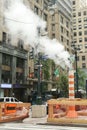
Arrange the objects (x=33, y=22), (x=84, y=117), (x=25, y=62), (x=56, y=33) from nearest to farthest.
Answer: (x=84, y=117), (x=33, y=22), (x=25, y=62), (x=56, y=33)

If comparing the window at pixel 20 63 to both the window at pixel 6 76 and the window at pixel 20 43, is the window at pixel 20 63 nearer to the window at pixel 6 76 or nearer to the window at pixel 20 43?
the window at pixel 20 43

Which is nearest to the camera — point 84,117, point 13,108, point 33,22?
point 84,117

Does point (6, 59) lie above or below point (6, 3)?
below

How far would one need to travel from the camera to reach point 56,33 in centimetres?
7431

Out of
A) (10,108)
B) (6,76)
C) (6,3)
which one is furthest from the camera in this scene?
(6,76)

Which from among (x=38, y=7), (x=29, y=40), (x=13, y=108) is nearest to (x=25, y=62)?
(x=38, y=7)

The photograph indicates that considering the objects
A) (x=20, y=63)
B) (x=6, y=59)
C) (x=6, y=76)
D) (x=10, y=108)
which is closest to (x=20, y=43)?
(x=6, y=59)

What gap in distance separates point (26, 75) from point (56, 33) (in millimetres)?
22606

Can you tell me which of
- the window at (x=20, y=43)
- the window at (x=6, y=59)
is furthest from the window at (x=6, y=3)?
the window at (x=6, y=59)

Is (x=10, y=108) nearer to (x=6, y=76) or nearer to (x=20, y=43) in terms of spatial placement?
(x=20, y=43)

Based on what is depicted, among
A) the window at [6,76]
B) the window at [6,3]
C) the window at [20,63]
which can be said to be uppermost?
the window at [6,3]

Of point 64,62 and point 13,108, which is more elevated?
point 64,62

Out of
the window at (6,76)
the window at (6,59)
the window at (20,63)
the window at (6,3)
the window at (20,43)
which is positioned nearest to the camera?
the window at (6,3)

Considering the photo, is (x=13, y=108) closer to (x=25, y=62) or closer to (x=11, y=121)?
(x=11, y=121)
